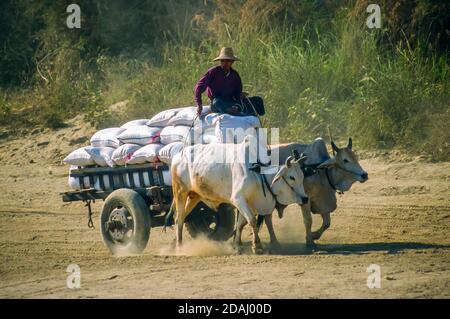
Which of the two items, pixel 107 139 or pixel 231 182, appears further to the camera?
pixel 107 139

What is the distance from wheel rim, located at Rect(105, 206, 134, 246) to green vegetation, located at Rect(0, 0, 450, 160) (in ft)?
16.1

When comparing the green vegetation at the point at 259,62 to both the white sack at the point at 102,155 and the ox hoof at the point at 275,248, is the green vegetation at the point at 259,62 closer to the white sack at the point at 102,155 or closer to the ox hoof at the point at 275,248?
the ox hoof at the point at 275,248

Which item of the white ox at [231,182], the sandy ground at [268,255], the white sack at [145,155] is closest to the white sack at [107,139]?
the white sack at [145,155]

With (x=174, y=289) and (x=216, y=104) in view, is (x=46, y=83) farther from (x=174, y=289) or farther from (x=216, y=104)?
(x=174, y=289)

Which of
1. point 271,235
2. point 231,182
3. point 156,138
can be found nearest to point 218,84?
point 156,138

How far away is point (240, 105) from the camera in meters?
11.1

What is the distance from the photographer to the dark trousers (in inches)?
430

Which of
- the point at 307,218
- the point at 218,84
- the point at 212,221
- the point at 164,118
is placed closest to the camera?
the point at 307,218

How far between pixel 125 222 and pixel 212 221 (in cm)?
123

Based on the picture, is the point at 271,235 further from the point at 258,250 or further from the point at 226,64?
the point at 226,64

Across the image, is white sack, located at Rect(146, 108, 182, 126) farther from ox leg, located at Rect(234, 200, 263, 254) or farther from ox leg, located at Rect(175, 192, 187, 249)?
ox leg, located at Rect(234, 200, 263, 254)

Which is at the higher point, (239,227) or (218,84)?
(218,84)

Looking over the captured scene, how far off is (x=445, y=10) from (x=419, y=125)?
243 centimetres

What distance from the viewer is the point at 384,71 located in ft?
51.0
